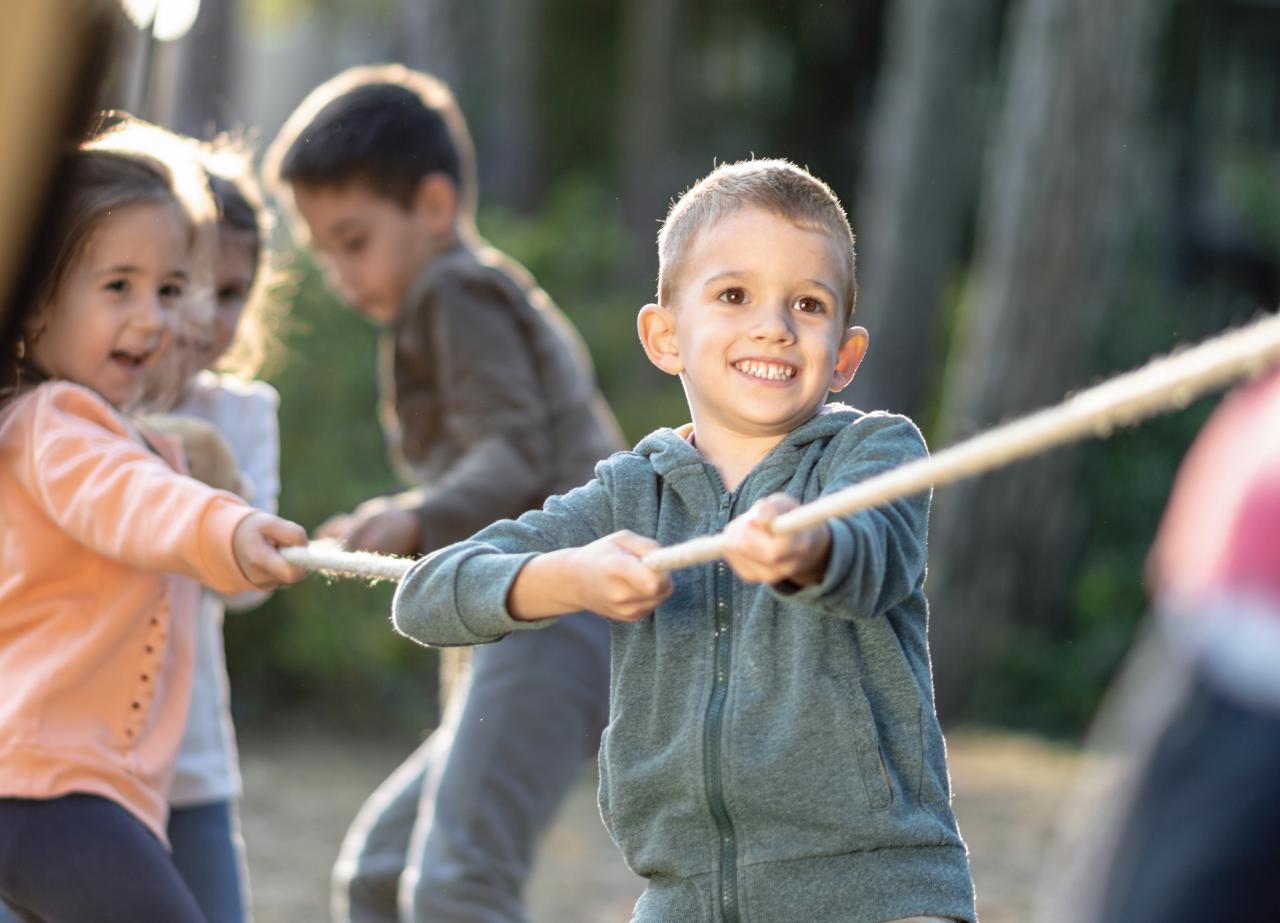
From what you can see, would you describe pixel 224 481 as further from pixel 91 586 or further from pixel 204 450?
pixel 91 586

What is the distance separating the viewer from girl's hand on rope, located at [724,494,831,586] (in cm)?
191

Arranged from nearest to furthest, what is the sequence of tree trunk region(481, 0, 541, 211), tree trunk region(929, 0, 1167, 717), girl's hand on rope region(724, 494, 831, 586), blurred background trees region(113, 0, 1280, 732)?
girl's hand on rope region(724, 494, 831, 586) < blurred background trees region(113, 0, 1280, 732) < tree trunk region(929, 0, 1167, 717) < tree trunk region(481, 0, 541, 211)

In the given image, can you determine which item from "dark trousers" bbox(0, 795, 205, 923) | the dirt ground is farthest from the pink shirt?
the dirt ground

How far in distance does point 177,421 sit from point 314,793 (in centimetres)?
458

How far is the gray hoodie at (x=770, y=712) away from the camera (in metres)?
2.16

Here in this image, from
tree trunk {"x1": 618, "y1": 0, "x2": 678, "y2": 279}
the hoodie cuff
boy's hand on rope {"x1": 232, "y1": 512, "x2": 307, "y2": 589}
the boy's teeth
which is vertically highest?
tree trunk {"x1": 618, "y1": 0, "x2": 678, "y2": 279}

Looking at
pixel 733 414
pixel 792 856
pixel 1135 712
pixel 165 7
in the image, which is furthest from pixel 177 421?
pixel 1135 712

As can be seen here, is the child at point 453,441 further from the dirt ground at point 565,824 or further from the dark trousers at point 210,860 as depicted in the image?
the dirt ground at point 565,824

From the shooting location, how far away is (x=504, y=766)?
11.4ft

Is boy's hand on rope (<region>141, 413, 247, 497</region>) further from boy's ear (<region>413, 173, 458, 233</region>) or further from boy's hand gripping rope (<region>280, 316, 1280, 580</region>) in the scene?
boy's hand gripping rope (<region>280, 316, 1280, 580</region>)

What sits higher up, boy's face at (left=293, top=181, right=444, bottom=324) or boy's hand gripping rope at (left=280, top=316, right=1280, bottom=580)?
boy's face at (left=293, top=181, right=444, bottom=324)

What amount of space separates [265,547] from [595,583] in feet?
2.38

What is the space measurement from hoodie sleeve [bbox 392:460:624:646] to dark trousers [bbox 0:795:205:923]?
606 millimetres

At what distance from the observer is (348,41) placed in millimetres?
23656
